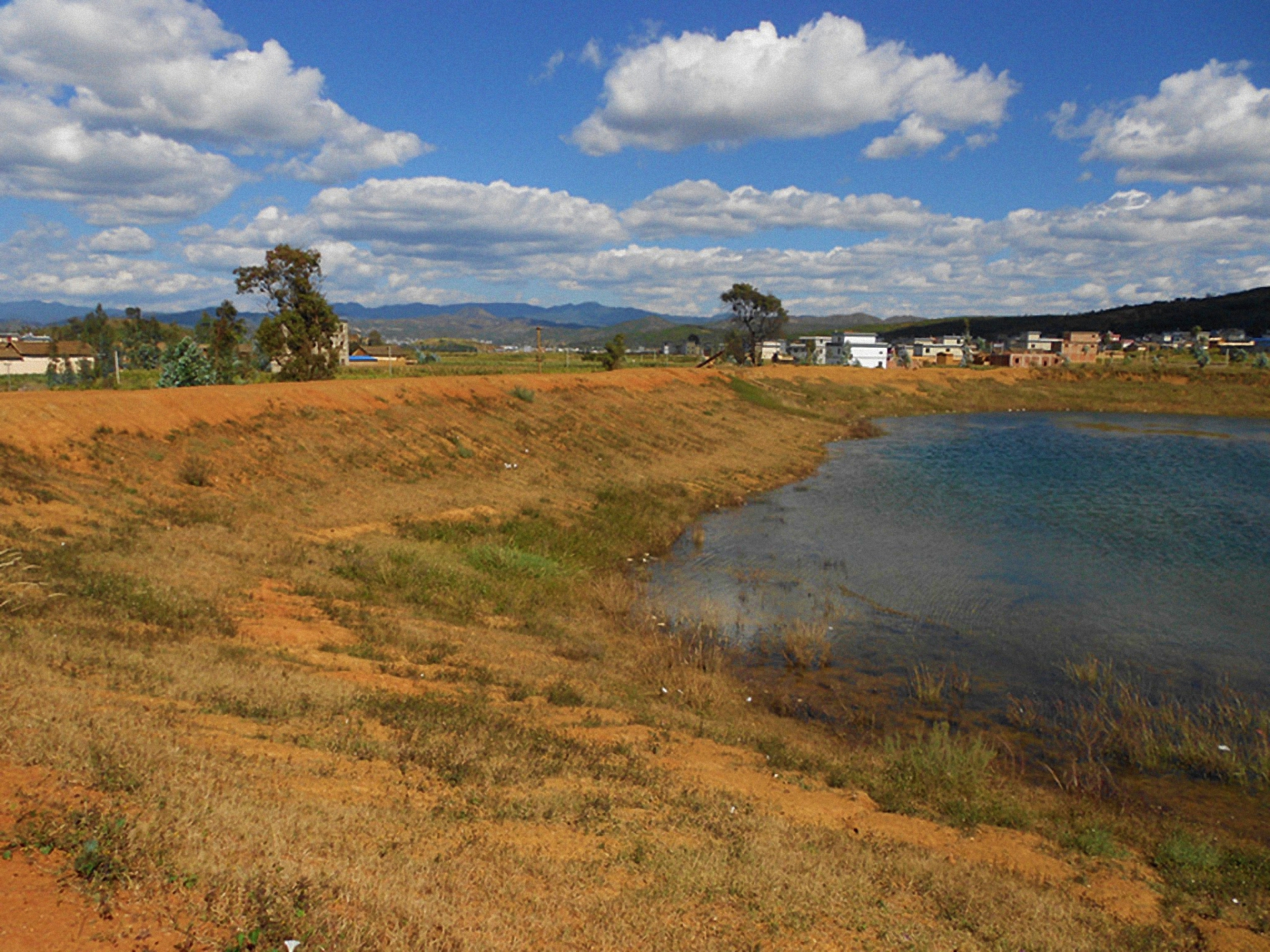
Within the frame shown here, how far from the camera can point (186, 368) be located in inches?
1357

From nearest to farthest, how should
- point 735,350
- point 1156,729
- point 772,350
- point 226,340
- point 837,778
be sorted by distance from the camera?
point 837,778, point 1156,729, point 226,340, point 735,350, point 772,350

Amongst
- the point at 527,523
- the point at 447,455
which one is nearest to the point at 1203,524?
the point at 527,523

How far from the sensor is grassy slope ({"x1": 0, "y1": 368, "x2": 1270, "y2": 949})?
5.63 meters

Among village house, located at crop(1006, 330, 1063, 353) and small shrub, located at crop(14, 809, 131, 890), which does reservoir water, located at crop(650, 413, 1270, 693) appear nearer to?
small shrub, located at crop(14, 809, 131, 890)

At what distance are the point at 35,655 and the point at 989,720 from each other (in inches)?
493

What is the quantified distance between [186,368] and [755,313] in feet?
274

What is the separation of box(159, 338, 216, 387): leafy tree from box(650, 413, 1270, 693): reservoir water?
23.3 meters

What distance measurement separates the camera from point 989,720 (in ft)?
41.4

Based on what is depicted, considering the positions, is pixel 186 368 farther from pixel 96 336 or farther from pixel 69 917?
pixel 96 336

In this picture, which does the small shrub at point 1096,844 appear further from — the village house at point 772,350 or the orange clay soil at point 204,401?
the village house at point 772,350

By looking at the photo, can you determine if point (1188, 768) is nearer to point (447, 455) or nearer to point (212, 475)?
point (212, 475)

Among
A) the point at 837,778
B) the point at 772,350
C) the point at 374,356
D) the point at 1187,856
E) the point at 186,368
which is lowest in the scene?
the point at 1187,856

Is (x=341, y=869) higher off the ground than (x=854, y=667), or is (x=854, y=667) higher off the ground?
(x=341, y=869)

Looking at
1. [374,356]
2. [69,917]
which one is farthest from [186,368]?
[374,356]
